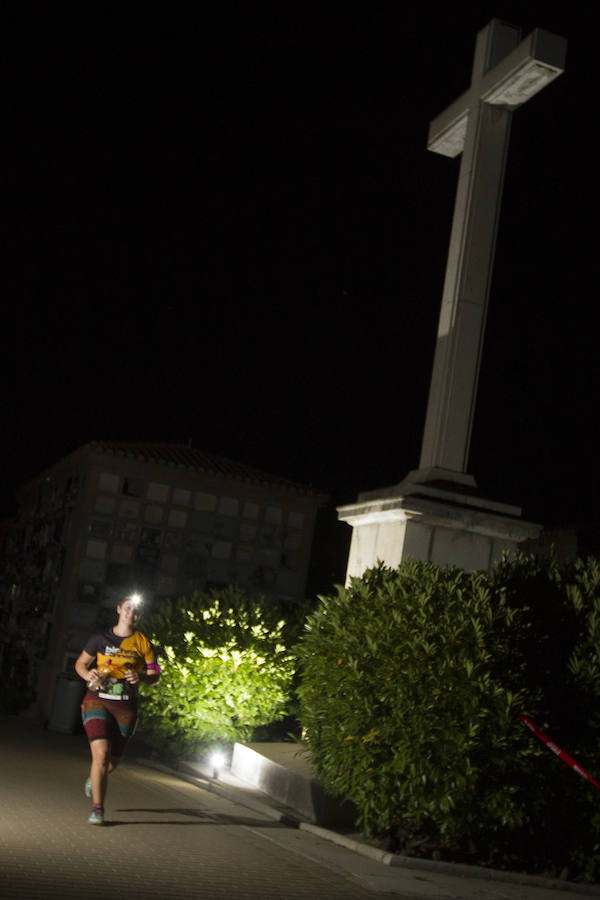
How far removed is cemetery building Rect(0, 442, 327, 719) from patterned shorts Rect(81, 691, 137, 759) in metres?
16.5

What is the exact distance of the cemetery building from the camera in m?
26.1

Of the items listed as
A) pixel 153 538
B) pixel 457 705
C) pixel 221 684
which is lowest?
pixel 221 684

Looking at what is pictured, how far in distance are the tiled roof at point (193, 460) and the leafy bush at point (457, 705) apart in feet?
58.7

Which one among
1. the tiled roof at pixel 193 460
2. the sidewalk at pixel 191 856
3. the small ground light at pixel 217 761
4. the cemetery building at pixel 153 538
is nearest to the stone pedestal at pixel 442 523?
the sidewalk at pixel 191 856

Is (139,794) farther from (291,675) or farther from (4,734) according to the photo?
(4,734)

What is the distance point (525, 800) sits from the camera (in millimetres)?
8352

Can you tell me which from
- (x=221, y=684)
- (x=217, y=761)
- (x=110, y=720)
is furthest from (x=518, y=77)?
(x=217, y=761)

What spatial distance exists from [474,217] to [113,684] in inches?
225

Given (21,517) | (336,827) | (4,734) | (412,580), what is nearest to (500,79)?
(412,580)

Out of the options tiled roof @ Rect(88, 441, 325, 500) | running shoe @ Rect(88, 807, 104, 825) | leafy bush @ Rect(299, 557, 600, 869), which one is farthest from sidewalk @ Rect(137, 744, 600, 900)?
tiled roof @ Rect(88, 441, 325, 500)

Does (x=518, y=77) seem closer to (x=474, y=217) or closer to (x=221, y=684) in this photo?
(x=474, y=217)

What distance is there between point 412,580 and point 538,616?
43.1 inches

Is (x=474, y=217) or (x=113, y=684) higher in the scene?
(x=474, y=217)

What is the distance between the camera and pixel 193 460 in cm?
2772
